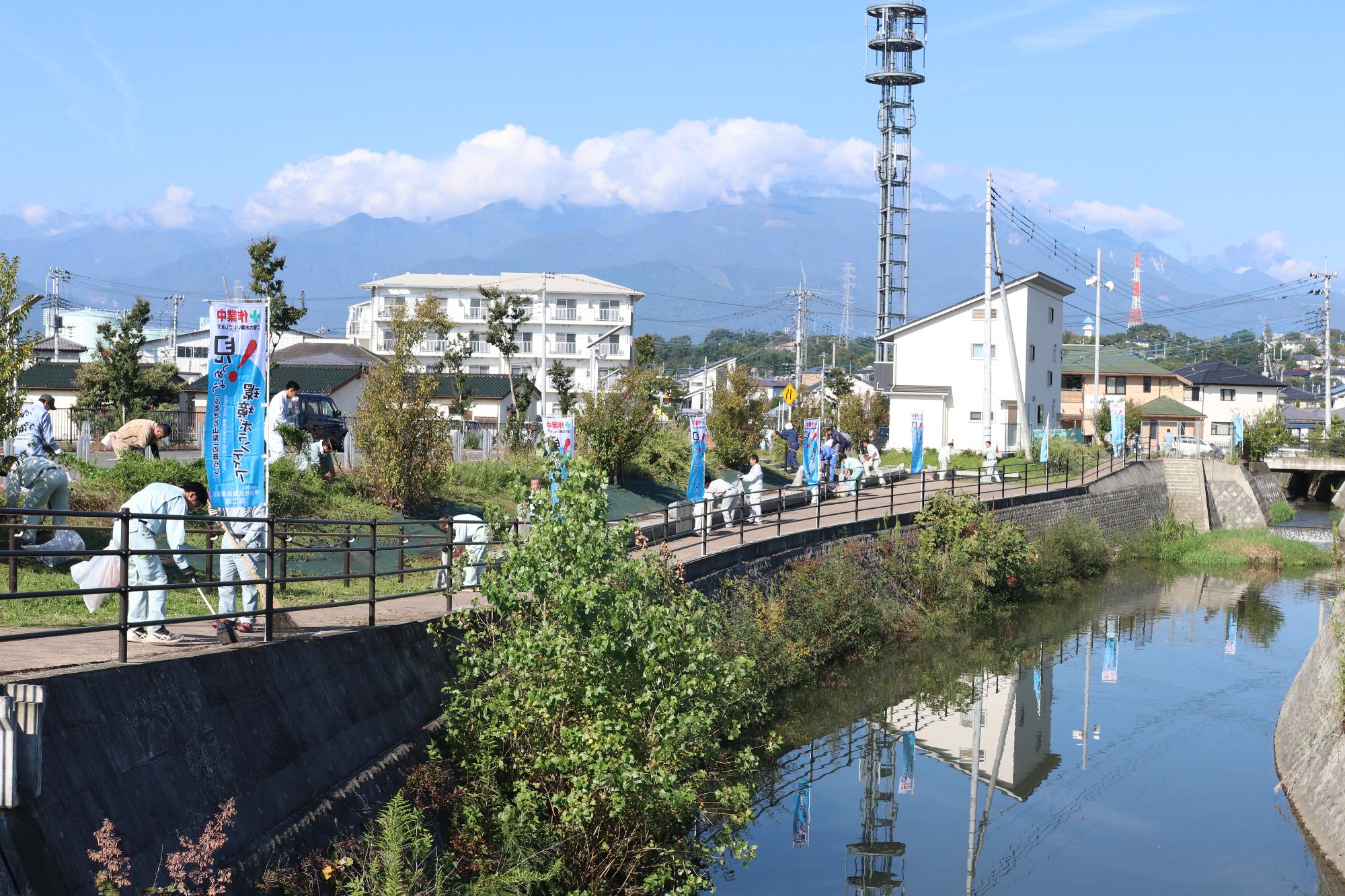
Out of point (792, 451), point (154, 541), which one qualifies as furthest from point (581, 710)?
point (792, 451)

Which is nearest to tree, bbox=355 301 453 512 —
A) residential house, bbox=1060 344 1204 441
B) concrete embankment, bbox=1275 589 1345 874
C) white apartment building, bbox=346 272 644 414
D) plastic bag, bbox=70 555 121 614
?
plastic bag, bbox=70 555 121 614

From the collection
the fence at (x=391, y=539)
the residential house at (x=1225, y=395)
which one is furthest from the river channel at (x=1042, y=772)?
the residential house at (x=1225, y=395)

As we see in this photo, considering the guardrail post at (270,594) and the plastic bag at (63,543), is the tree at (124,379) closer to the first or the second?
the plastic bag at (63,543)

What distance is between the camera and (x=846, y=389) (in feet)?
213

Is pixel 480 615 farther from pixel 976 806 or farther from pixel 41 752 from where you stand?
pixel 976 806

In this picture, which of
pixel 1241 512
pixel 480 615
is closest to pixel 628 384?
pixel 480 615

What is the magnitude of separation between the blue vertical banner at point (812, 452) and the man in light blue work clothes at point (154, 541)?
2157cm

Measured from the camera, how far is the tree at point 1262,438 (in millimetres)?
56531

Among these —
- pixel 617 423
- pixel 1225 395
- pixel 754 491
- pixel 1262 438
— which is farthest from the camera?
pixel 1225 395

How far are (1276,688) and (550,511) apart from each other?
18686mm

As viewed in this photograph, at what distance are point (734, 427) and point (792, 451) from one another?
7.87 meters

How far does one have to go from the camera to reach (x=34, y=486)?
45.1 feet

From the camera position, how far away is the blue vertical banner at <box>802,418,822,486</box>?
1233 inches

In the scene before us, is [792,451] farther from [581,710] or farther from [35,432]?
[581,710]
